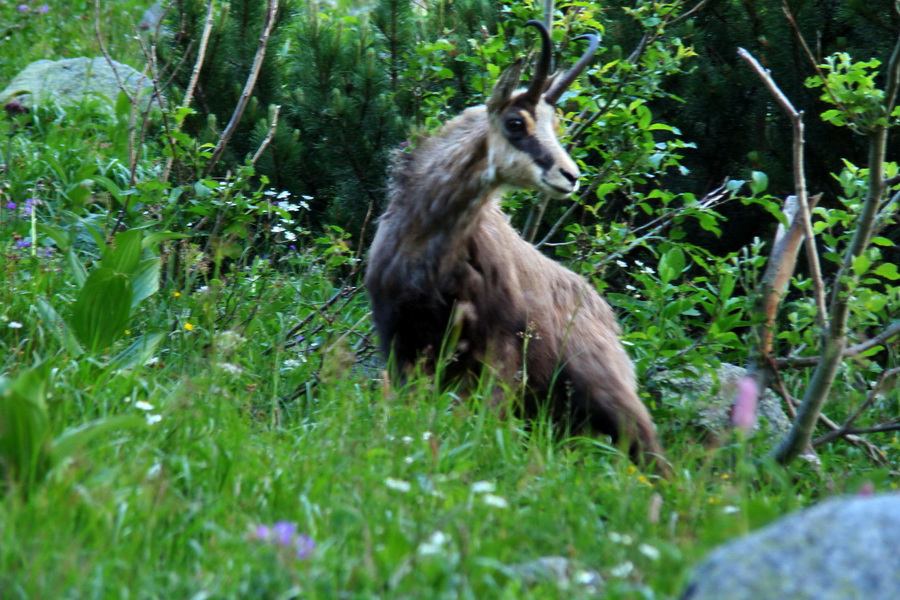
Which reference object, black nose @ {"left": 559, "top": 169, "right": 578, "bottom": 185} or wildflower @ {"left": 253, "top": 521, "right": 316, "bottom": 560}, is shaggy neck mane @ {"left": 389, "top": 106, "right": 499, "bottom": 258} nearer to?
black nose @ {"left": 559, "top": 169, "right": 578, "bottom": 185}

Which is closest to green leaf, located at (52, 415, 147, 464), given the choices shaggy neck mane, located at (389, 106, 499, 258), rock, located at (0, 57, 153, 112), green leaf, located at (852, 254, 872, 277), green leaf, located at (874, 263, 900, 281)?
shaggy neck mane, located at (389, 106, 499, 258)

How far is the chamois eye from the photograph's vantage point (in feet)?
13.8

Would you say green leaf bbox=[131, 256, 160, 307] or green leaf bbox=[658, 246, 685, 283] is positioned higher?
green leaf bbox=[658, 246, 685, 283]

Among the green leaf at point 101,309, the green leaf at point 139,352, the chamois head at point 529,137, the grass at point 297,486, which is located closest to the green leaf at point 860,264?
the grass at point 297,486

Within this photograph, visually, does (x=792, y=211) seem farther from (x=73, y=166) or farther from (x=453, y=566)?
(x=73, y=166)

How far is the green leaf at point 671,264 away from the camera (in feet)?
15.9

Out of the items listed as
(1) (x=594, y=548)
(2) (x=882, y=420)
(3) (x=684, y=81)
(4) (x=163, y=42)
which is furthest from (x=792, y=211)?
(4) (x=163, y=42)

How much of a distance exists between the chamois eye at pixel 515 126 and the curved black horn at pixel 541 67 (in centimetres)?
13

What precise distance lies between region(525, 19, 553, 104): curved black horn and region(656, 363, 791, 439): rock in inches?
63.0

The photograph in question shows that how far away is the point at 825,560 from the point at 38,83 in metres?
7.76

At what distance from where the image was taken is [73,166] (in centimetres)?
663

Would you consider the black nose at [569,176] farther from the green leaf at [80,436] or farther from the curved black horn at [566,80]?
the green leaf at [80,436]

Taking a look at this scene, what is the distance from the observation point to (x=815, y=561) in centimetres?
189

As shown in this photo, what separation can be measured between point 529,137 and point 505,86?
259mm
